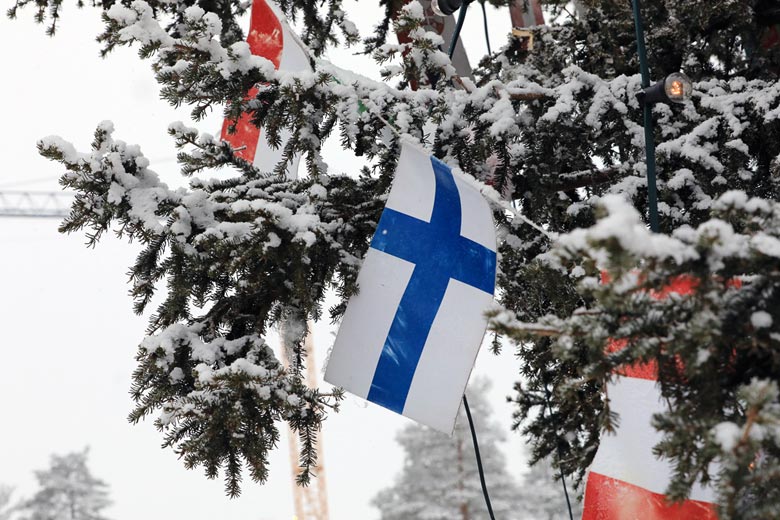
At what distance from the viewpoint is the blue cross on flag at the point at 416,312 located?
297cm

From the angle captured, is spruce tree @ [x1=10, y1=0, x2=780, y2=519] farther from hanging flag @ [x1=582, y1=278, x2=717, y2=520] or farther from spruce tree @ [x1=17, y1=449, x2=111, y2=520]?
spruce tree @ [x1=17, y1=449, x2=111, y2=520]

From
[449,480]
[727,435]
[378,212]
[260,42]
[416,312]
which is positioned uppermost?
[449,480]

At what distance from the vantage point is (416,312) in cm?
299

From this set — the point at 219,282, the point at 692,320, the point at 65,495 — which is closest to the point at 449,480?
the point at 65,495

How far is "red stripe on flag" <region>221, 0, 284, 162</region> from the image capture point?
14.2ft

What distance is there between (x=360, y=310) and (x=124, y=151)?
40.5 inches

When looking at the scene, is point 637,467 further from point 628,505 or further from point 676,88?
point 676,88

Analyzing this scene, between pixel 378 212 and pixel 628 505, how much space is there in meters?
1.54

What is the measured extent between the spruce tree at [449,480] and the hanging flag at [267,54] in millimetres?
22302

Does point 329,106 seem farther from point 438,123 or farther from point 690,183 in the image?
point 690,183

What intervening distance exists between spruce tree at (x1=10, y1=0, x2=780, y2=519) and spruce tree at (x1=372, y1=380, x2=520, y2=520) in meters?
23.0

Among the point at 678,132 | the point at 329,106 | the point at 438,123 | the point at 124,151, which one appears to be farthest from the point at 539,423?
the point at 124,151

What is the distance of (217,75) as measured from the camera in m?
2.99

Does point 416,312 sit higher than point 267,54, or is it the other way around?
point 267,54
